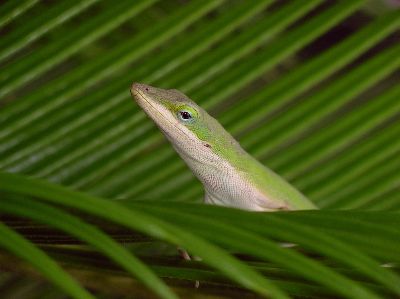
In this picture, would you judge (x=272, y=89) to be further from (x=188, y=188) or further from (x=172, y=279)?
(x=172, y=279)

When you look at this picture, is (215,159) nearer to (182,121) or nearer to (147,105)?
(182,121)

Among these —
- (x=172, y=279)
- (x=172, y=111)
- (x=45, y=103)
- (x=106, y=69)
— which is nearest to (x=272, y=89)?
(x=172, y=111)

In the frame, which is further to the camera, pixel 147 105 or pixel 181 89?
pixel 181 89

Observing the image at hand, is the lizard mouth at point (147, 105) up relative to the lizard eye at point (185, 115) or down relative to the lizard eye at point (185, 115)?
down

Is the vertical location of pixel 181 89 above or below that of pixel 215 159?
above

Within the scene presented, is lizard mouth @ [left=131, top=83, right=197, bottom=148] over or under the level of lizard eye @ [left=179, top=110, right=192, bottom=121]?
under

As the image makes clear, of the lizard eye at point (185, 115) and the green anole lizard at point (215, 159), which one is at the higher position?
the lizard eye at point (185, 115)

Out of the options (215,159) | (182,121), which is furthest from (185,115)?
(215,159)

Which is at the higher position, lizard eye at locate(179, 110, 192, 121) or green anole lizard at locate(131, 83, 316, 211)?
lizard eye at locate(179, 110, 192, 121)
